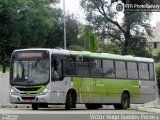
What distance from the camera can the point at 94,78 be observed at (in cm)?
3069

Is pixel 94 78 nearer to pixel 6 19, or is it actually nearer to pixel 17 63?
pixel 17 63

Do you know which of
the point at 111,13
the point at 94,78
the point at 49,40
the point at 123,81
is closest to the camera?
the point at 94,78

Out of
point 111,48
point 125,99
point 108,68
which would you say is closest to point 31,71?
point 108,68

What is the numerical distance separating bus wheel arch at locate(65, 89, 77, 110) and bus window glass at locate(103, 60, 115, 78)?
122 inches

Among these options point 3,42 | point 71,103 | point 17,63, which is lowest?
point 71,103

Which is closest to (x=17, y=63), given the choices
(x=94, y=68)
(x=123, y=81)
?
(x=94, y=68)

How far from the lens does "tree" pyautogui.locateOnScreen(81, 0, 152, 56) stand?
72.8 meters

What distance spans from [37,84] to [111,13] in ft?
156

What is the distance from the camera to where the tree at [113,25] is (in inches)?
2864

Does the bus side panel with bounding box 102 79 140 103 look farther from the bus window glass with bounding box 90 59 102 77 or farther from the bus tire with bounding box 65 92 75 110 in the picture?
the bus tire with bounding box 65 92 75 110

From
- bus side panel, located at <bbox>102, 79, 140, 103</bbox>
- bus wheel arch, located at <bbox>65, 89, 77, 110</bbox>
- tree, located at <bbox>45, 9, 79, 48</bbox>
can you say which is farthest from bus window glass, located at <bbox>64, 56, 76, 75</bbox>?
tree, located at <bbox>45, 9, 79, 48</bbox>

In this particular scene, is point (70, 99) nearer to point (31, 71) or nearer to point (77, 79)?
point (77, 79)

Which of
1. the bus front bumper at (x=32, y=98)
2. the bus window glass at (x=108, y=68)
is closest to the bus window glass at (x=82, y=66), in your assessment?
the bus window glass at (x=108, y=68)

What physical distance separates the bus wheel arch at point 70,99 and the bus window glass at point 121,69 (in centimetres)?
426
